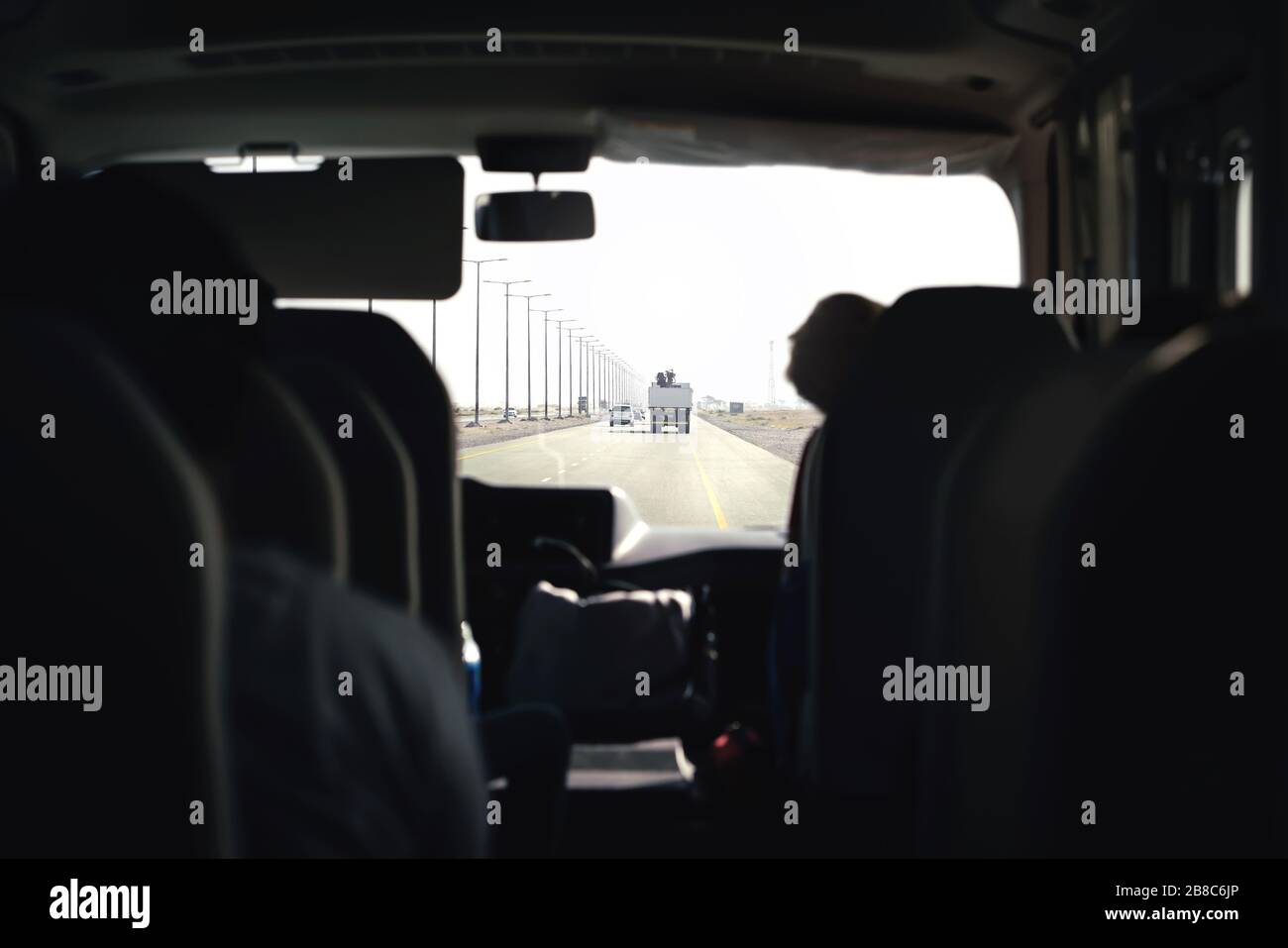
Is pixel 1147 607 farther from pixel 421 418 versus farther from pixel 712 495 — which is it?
pixel 712 495

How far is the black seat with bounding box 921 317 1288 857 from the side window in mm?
1628

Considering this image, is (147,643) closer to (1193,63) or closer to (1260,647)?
(1260,647)

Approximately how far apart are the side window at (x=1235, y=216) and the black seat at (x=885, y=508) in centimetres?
59

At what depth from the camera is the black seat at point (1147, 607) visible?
1394mm

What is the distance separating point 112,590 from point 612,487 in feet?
13.4

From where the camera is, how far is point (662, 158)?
4.55 meters

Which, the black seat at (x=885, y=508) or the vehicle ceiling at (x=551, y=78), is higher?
the vehicle ceiling at (x=551, y=78)

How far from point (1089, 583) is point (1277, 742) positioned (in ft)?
1.13

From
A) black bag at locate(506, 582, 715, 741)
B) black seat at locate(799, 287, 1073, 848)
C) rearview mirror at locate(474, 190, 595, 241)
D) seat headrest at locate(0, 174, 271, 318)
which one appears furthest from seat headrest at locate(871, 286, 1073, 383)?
seat headrest at locate(0, 174, 271, 318)

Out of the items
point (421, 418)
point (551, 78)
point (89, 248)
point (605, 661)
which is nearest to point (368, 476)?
point (421, 418)

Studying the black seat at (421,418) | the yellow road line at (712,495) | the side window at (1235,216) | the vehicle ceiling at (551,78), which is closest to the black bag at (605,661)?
the black seat at (421,418)

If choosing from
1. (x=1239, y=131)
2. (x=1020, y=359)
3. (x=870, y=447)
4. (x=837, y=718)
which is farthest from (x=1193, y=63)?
(x=837, y=718)

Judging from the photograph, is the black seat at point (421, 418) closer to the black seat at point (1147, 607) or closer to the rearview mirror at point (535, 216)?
the rearview mirror at point (535, 216)

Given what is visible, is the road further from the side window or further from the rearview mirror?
the side window
